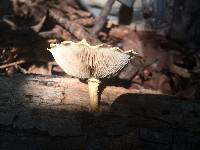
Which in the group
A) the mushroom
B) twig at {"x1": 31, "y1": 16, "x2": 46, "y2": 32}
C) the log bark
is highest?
twig at {"x1": 31, "y1": 16, "x2": 46, "y2": 32}

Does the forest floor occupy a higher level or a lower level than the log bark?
higher

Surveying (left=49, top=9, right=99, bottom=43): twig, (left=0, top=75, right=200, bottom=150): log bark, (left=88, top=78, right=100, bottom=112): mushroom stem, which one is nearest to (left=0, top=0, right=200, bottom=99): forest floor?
(left=49, top=9, right=99, bottom=43): twig

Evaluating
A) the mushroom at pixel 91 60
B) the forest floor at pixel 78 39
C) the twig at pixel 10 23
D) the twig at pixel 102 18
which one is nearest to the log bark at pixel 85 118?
the mushroom at pixel 91 60

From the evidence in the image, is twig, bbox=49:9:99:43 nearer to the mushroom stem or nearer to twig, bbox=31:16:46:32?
twig, bbox=31:16:46:32

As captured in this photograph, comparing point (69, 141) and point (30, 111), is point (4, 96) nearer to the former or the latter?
point (30, 111)

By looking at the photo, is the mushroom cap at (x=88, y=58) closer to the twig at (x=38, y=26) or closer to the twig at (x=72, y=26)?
the twig at (x=72, y=26)

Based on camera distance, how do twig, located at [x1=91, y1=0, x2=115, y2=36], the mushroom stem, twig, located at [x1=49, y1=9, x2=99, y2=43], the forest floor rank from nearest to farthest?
the mushroom stem < the forest floor < twig, located at [x1=49, y1=9, x2=99, y2=43] < twig, located at [x1=91, y1=0, x2=115, y2=36]

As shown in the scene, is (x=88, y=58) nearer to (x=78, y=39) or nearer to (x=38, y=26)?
(x=78, y=39)
